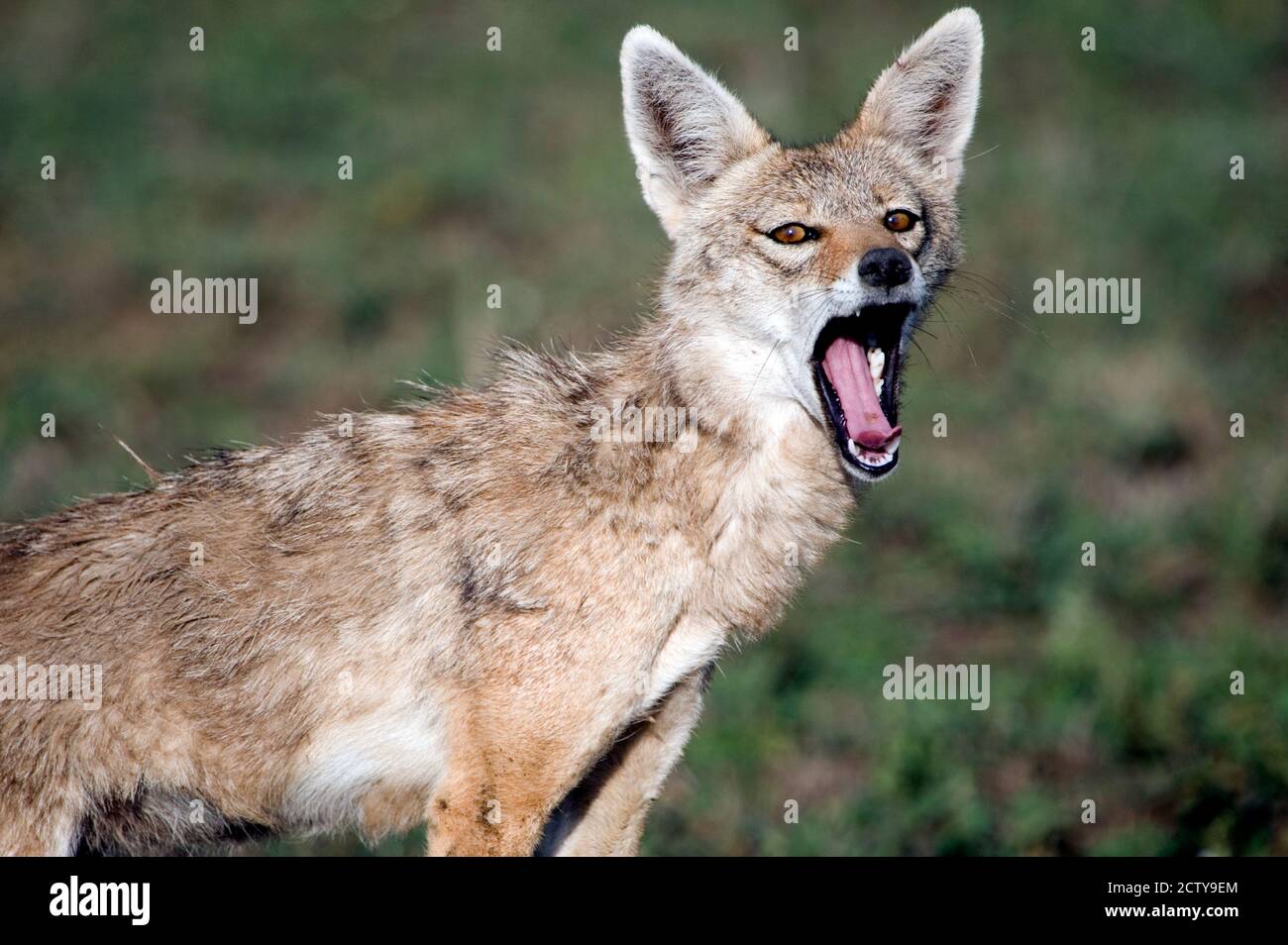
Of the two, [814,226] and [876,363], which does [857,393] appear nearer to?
[876,363]

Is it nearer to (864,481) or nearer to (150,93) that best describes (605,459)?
(864,481)

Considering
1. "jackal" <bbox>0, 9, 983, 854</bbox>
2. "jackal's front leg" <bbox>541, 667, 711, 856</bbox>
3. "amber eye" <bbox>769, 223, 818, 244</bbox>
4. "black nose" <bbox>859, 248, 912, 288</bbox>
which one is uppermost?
"amber eye" <bbox>769, 223, 818, 244</bbox>

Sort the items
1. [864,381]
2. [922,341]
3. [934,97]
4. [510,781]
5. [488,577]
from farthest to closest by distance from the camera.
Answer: [922,341]
[934,97]
[864,381]
[488,577]
[510,781]

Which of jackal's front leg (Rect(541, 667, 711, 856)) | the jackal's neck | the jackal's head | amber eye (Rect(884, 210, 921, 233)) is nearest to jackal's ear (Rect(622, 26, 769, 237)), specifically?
the jackal's head

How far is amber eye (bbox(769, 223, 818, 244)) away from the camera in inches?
224

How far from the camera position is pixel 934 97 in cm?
639

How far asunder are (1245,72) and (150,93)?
1614cm

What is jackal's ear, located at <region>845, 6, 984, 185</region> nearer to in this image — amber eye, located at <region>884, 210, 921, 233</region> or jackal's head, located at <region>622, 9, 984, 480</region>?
jackal's head, located at <region>622, 9, 984, 480</region>

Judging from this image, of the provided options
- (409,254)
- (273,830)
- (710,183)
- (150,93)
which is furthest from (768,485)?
(150,93)

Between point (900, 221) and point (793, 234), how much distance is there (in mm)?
519

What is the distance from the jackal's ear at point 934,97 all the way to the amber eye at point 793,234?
3.06ft

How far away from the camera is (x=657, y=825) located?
737 cm

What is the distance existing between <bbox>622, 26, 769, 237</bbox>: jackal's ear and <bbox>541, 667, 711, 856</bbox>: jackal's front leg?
2193mm

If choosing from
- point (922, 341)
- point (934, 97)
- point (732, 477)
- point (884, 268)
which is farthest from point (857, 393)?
point (922, 341)
